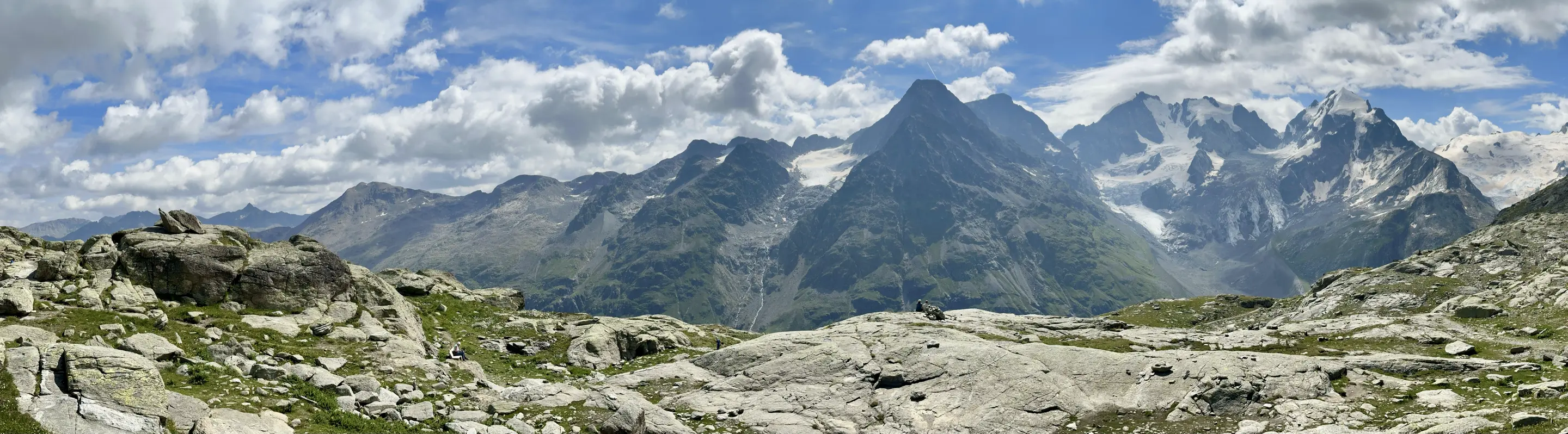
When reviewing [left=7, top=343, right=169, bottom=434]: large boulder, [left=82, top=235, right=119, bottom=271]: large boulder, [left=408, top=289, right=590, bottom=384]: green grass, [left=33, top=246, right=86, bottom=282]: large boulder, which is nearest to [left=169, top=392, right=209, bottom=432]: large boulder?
[left=7, top=343, right=169, bottom=434]: large boulder

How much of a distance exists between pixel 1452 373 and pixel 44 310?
80.6 meters

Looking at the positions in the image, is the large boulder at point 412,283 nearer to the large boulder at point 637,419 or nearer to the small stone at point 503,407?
the small stone at point 503,407

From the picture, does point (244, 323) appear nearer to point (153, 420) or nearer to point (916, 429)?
point (153, 420)

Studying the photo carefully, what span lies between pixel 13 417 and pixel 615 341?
46.1 meters

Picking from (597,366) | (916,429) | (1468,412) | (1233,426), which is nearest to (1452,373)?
(1468,412)

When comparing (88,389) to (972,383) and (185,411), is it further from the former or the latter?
(972,383)

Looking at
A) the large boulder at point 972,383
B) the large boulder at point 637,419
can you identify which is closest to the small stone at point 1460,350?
the large boulder at point 972,383

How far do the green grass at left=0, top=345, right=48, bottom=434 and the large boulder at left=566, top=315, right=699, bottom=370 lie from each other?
3825 centimetres

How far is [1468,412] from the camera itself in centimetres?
3778

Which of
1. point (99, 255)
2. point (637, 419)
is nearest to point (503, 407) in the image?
point (637, 419)

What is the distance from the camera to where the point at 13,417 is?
75.0ft

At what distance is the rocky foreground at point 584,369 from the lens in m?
31.5

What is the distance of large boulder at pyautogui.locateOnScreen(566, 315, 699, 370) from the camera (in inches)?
2504

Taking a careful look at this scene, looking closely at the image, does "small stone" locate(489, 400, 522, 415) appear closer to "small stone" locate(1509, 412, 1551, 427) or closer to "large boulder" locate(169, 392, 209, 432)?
"large boulder" locate(169, 392, 209, 432)
